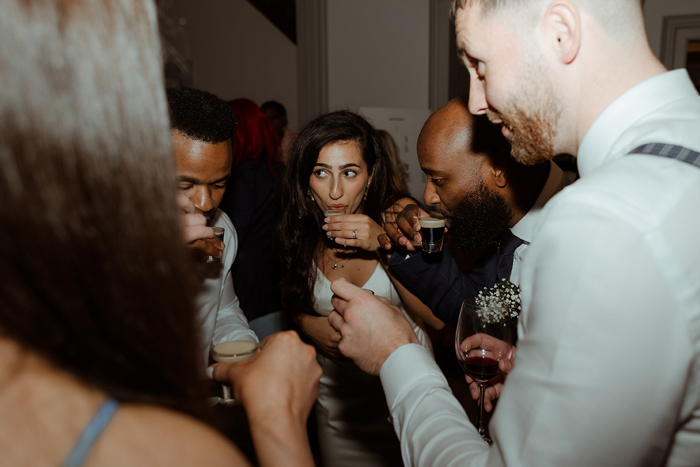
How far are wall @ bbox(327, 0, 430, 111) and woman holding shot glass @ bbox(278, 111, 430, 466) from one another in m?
2.31

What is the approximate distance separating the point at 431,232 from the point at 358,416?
1.24 m

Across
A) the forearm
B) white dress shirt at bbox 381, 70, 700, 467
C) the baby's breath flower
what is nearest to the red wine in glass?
the baby's breath flower

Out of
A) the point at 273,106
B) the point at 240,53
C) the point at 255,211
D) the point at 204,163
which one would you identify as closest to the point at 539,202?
the point at 204,163

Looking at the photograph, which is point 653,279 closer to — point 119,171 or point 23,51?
point 119,171

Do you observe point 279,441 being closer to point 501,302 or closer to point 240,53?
point 501,302

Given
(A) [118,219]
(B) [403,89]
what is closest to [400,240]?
(A) [118,219]

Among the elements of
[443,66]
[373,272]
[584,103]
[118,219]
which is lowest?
[373,272]

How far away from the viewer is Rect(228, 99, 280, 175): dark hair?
330 cm

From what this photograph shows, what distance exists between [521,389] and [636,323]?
0.21m

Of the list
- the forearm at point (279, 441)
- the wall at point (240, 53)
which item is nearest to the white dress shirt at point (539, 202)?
the forearm at point (279, 441)

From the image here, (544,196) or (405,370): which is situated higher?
(544,196)

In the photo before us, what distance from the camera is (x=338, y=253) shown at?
2629 mm

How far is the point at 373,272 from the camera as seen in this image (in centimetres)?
254

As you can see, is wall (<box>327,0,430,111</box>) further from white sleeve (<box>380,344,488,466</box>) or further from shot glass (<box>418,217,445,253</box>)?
white sleeve (<box>380,344,488,466</box>)
